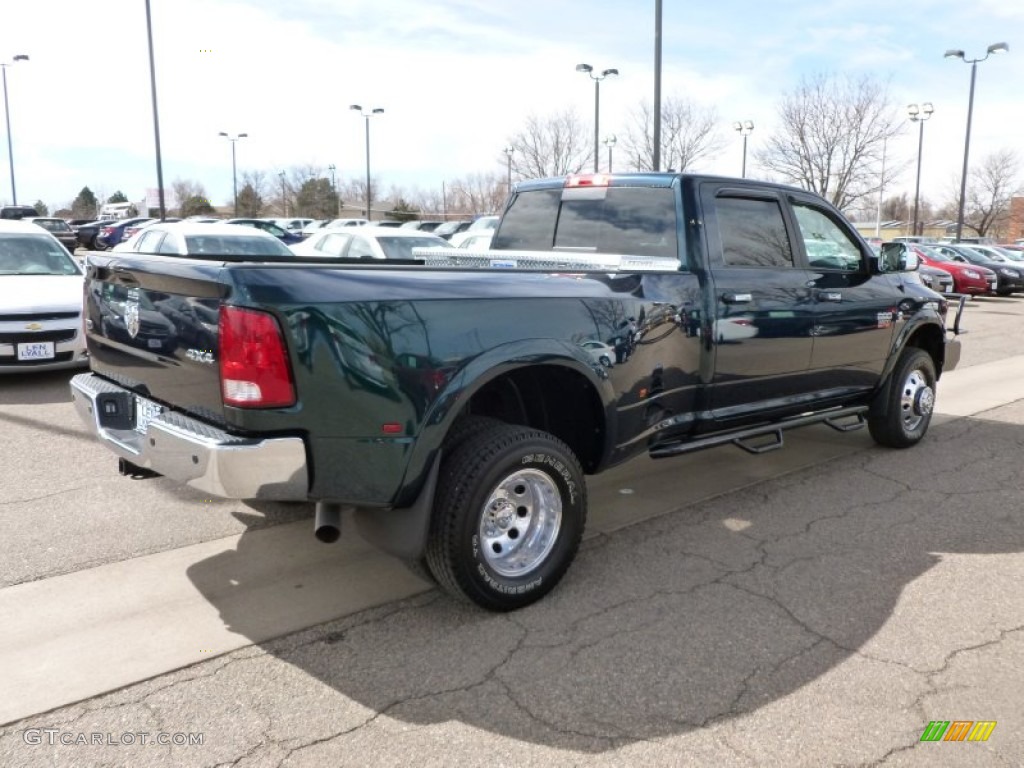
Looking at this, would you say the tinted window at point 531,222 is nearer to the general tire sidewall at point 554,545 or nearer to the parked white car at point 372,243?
the general tire sidewall at point 554,545

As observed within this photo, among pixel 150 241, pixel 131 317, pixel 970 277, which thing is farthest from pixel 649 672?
pixel 970 277

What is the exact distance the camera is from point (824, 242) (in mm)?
5535

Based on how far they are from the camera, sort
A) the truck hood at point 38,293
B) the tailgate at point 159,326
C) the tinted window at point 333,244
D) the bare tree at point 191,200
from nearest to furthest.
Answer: the tailgate at point 159,326, the truck hood at point 38,293, the tinted window at point 333,244, the bare tree at point 191,200

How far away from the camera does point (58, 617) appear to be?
350 cm

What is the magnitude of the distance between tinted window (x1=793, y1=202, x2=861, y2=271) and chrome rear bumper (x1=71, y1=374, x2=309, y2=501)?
368cm

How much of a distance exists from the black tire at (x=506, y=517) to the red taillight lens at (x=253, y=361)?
78cm

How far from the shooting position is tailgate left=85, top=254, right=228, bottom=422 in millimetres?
3064

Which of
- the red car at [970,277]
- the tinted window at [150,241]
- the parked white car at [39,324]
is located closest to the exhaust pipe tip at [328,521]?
the parked white car at [39,324]

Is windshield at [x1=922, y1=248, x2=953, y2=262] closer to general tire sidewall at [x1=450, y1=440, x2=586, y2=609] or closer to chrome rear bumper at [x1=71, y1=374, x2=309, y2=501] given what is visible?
general tire sidewall at [x1=450, y1=440, x2=586, y2=609]

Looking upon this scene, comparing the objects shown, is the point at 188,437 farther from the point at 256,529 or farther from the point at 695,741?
the point at 695,741

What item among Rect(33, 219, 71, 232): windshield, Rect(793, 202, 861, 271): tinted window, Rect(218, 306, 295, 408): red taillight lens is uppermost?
Rect(33, 219, 71, 232): windshield

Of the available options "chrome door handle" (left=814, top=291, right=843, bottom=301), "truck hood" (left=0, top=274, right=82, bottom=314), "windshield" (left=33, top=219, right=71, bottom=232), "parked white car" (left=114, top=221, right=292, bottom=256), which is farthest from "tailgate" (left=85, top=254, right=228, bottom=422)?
"windshield" (left=33, top=219, right=71, bottom=232)

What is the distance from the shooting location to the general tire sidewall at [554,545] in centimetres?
335

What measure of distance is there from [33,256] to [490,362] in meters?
8.00
